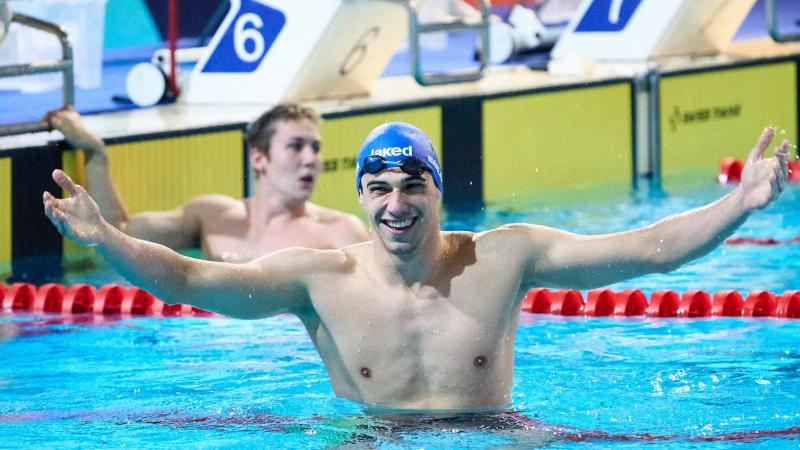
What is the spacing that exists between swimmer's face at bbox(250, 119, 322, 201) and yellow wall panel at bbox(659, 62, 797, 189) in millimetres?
3536

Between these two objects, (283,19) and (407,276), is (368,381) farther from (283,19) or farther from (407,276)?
(283,19)

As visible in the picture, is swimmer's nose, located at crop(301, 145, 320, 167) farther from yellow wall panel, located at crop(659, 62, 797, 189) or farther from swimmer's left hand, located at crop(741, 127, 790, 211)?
yellow wall panel, located at crop(659, 62, 797, 189)

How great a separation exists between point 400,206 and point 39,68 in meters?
3.72

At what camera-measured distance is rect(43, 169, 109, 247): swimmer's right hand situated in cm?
337

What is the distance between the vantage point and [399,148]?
12.1 feet

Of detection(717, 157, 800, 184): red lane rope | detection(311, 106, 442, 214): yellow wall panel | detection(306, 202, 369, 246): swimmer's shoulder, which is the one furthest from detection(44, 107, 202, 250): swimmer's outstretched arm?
detection(717, 157, 800, 184): red lane rope

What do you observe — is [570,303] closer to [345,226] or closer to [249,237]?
[345,226]

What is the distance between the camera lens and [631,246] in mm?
3656

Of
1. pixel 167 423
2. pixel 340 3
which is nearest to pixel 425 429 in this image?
pixel 167 423

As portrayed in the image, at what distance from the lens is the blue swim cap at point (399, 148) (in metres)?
3.69

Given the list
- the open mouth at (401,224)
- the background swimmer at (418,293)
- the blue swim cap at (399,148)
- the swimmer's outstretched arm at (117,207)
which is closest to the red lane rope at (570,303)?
the swimmer's outstretched arm at (117,207)

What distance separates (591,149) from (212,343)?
14.0ft

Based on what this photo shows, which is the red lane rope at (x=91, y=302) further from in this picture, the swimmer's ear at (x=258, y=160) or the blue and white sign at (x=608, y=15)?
the blue and white sign at (x=608, y=15)

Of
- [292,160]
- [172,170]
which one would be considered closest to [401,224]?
[292,160]
